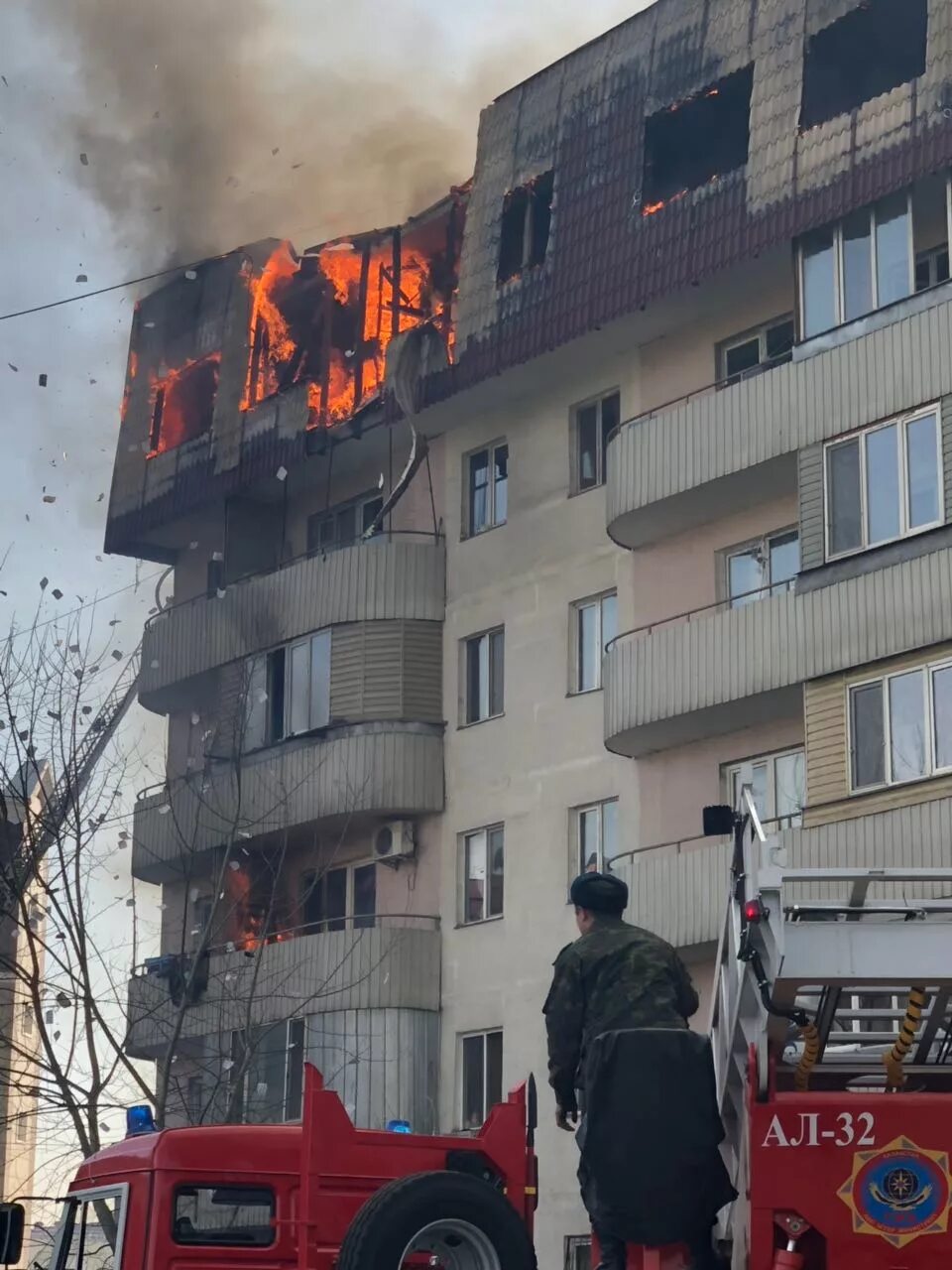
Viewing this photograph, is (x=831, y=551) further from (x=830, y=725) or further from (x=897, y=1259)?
(x=897, y=1259)

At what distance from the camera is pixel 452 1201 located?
8656mm

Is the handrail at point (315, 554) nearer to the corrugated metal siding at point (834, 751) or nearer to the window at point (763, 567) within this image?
the window at point (763, 567)

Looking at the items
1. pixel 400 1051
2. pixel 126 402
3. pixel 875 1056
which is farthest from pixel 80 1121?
pixel 875 1056

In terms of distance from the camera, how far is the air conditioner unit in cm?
3180

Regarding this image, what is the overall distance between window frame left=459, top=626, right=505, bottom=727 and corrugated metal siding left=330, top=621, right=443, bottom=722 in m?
0.35

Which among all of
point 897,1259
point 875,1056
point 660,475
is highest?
point 660,475

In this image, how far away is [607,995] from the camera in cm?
886

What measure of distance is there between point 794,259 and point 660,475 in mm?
3057

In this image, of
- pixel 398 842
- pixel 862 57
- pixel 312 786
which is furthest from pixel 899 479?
pixel 312 786

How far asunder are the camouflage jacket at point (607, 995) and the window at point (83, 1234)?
7.24 ft

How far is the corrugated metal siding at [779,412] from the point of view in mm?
24656

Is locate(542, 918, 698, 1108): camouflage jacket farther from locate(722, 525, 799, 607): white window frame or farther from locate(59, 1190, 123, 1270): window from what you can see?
locate(722, 525, 799, 607): white window frame

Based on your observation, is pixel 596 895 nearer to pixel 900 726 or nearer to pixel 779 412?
pixel 900 726

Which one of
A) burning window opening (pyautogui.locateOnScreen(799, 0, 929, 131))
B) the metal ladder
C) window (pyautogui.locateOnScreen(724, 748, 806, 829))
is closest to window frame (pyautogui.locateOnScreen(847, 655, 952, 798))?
window (pyautogui.locateOnScreen(724, 748, 806, 829))
